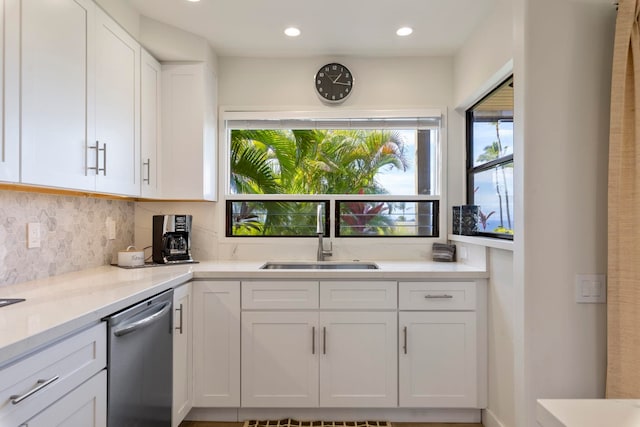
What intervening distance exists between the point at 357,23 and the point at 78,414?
7.93ft

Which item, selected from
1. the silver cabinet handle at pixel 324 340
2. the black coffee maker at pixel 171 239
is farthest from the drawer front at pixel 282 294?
the black coffee maker at pixel 171 239

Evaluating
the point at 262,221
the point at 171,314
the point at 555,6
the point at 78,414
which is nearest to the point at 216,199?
the point at 262,221

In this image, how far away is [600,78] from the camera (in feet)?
4.43

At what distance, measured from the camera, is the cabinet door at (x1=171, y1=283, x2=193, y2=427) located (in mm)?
2006

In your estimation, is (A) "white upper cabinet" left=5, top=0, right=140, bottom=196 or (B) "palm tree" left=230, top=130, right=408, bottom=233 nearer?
(A) "white upper cabinet" left=5, top=0, right=140, bottom=196

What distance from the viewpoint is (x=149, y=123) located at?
2.42m

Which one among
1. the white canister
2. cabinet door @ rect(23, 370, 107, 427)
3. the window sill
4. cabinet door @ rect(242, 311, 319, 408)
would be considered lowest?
cabinet door @ rect(242, 311, 319, 408)

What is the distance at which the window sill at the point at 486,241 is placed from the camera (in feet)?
6.39

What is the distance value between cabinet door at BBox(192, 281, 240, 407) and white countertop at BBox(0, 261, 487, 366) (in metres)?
0.13

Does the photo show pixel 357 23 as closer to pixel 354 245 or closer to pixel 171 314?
pixel 354 245

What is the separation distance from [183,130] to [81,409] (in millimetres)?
1802

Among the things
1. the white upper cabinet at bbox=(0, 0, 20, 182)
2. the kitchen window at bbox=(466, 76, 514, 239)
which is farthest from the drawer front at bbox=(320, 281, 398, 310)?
the white upper cabinet at bbox=(0, 0, 20, 182)

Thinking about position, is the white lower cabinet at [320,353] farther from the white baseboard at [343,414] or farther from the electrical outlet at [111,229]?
the electrical outlet at [111,229]

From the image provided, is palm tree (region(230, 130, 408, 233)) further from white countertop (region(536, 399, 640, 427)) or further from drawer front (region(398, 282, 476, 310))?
white countertop (region(536, 399, 640, 427))
